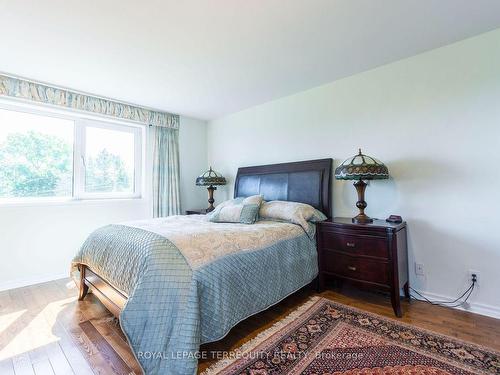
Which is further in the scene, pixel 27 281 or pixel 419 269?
pixel 27 281

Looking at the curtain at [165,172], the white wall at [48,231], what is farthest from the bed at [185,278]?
the curtain at [165,172]

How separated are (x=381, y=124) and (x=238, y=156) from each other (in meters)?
2.12

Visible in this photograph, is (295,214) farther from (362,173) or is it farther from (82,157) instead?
(82,157)

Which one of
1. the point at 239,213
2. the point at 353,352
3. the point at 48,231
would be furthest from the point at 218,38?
the point at 48,231

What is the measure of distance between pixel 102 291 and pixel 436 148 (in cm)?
312

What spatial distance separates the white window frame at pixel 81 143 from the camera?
293cm

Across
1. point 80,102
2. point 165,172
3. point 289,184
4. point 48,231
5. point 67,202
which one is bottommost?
point 48,231

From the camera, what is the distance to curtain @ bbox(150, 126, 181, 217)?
3.87 metres

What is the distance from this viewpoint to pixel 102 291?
6.64 ft

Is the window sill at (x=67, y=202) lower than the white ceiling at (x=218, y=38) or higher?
lower

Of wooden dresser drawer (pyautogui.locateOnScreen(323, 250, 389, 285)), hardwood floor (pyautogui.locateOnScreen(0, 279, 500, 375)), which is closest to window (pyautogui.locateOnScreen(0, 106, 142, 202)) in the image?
hardwood floor (pyautogui.locateOnScreen(0, 279, 500, 375))

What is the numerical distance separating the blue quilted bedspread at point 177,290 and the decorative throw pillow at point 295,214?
49 centimetres

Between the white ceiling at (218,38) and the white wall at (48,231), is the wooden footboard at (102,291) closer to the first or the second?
the white wall at (48,231)

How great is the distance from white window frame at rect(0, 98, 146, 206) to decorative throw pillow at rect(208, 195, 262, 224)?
1.74 m
